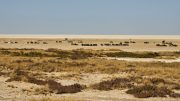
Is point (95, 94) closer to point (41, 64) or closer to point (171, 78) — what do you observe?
point (171, 78)

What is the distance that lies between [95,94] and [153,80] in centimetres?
622

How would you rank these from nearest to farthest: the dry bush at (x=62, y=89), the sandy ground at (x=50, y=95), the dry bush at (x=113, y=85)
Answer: the sandy ground at (x=50, y=95) < the dry bush at (x=62, y=89) < the dry bush at (x=113, y=85)

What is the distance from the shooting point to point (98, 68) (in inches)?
1535

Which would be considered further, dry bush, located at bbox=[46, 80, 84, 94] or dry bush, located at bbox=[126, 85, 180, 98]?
dry bush, located at bbox=[46, 80, 84, 94]

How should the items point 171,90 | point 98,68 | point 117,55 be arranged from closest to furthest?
1. point 171,90
2. point 98,68
3. point 117,55

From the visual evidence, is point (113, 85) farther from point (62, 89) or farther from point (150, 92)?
point (150, 92)

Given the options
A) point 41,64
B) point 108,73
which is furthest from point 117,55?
point 108,73

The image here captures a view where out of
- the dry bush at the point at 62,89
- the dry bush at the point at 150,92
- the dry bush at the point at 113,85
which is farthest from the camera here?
the dry bush at the point at 113,85

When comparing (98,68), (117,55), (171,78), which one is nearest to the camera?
(171,78)

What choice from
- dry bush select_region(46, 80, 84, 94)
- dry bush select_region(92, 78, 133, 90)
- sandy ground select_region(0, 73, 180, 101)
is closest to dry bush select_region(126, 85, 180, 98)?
sandy ground select_region(0, 73, 180, 101)

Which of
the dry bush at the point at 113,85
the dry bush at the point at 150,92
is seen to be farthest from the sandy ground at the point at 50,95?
the dry bush at the point at 113,85

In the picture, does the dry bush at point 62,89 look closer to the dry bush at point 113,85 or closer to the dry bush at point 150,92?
the dry bush at point 113,85

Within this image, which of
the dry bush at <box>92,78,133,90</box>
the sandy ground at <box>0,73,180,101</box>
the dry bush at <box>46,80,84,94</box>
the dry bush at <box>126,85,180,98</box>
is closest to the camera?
the sandy ground at <box>0,73,180,101</box>

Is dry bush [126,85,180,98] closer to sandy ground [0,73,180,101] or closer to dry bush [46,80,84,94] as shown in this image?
sandy ground [0,73,180,101]
